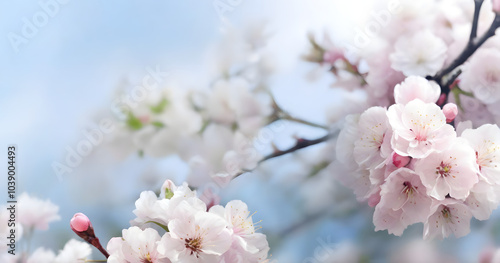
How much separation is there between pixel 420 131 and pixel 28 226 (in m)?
0.75

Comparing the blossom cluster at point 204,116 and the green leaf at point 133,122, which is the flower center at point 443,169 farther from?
the green leaf at point 133,122

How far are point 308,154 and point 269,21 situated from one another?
290 millimetres

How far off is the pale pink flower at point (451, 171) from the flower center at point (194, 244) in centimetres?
31

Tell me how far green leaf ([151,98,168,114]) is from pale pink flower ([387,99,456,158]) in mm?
478

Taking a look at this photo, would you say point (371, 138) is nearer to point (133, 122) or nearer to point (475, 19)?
point (475, 19)

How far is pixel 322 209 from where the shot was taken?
0.92 metres

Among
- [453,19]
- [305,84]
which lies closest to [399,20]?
[453,19]

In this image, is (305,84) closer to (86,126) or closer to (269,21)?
(269,21)

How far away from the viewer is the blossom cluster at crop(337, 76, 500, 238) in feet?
1.95

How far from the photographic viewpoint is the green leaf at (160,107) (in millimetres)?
913

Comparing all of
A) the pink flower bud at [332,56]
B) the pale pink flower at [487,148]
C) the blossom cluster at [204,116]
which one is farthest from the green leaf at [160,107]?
the pale pink flower at [487,148]

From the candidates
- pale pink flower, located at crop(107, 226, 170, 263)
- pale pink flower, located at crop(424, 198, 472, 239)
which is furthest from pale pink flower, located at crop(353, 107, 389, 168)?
pale pink flower, located at crop(107, 226, 170, 263)

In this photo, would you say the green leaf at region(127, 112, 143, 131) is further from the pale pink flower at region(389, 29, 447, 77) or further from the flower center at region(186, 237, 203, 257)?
the pale pink flower at region(389, 29, 447, 77)

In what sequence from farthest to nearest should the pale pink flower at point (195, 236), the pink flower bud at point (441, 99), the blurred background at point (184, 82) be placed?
1. the blurred background at point (184, 82)
2. the pink flower bud at point (441, 99)
3. the pale pink flower at point (195, 236)
